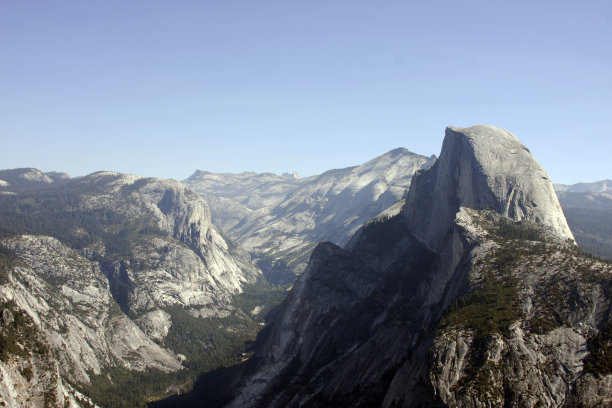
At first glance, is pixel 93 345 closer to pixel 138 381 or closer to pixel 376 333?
pixel 138 381

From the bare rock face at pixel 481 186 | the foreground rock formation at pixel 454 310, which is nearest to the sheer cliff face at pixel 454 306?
the foreground rock formation at pixel 454 310

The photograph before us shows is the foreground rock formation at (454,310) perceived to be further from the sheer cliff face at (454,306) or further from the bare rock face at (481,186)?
the bare rock face at (481,186)

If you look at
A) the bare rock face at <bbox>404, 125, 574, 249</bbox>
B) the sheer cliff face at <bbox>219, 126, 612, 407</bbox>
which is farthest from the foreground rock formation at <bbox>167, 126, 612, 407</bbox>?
the bare rock face at <bbox>404, 125, 574, 249</bbox>

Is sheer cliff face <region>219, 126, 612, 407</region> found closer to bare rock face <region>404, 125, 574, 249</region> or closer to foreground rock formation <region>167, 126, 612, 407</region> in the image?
foreground rock formation <region>167, 126, 612, 407</region>

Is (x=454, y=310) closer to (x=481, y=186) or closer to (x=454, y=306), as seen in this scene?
(x=454, y=306)

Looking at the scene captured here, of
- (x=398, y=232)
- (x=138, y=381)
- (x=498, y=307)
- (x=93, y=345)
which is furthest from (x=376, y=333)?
(x=93, y=345)
